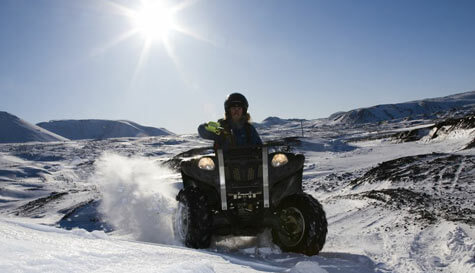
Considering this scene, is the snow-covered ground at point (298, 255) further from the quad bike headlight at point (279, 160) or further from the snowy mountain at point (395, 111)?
the snowy mountain at point (395, 111)

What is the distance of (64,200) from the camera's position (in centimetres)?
2206

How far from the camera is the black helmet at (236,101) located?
5793 mm

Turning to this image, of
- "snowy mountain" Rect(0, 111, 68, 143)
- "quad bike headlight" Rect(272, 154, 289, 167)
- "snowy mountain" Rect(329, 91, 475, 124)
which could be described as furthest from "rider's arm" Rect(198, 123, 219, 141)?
"snowy mountain" Rect(0, 111, 68, 143)

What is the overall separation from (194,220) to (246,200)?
76 centimetres

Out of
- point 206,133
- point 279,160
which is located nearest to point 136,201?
point 206,133

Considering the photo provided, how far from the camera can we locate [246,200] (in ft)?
14.5

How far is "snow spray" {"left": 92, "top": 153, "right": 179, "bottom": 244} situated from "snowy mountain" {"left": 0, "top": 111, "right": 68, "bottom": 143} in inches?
7428

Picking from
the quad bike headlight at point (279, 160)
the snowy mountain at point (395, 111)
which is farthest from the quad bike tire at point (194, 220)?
the snowy mountain at point (395, 111)

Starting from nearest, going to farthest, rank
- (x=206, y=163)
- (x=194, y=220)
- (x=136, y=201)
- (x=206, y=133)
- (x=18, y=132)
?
1. (x=194, y=220)
2. (x=206, y=163)
3. (x=206, y=133)
4. (x=136, y=201)
5. (x=18, y=132)

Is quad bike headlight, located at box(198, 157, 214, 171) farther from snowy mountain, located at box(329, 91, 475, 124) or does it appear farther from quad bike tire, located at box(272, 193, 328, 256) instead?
snowy mountain, located at box(329, 91, 475, 124)

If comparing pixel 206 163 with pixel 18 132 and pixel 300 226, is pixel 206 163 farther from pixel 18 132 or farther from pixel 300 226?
pixel 18 132

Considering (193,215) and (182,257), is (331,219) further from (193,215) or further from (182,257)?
(182,257)

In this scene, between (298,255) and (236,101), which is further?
(236,101)

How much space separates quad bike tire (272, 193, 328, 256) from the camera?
3934mm
